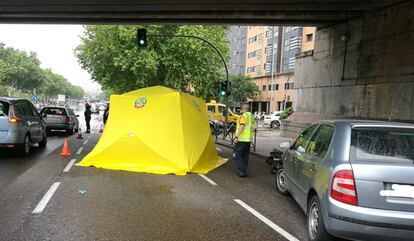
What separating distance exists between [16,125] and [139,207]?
665cm

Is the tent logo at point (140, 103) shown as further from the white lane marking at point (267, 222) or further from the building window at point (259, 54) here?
the building window at point (259, 54)

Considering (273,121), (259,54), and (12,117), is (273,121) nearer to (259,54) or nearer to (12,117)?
(12,117)

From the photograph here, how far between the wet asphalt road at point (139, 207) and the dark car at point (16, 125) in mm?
1570

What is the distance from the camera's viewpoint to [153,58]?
2938cm

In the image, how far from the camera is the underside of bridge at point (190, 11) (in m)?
14.6

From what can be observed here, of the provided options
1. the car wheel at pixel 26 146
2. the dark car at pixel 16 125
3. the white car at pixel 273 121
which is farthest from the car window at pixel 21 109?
the white car at pixel 273 121

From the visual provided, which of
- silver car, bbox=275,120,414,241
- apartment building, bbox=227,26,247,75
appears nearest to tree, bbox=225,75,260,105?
apartment building, bbox=227,26,247,75

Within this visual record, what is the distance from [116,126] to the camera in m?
11.0

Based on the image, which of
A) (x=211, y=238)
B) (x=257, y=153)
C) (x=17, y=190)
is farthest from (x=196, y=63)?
(x=211, y=238)

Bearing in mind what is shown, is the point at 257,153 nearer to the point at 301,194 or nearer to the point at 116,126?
the point at 116,126

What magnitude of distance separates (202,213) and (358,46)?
37.3ft

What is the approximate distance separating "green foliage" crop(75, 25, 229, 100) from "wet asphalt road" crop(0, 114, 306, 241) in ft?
66.2

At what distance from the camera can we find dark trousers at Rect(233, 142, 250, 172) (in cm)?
989

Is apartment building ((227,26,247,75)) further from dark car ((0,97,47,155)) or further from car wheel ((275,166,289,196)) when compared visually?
car wheel ((275,166,289,196))
